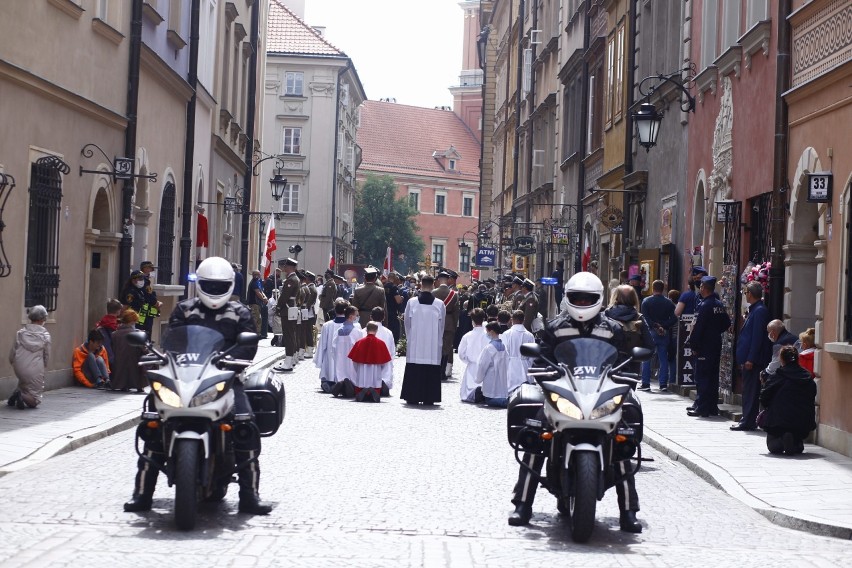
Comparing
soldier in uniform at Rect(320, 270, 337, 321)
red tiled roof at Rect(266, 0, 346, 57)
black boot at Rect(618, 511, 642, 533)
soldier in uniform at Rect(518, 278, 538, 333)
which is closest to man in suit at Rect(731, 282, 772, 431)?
black boot at Rect(618, 511, 642, 533)

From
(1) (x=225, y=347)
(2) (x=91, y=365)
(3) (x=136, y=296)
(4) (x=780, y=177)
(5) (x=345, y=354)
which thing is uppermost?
(4) (x=780, y=177)

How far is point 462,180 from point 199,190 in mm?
81732

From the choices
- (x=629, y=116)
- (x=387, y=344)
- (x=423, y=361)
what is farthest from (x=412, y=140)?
(x=423, y=361)

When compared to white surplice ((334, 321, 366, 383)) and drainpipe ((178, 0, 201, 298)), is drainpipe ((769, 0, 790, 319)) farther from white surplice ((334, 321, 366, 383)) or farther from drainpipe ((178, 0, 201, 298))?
drainpipe ((178, 0, 201, 298))

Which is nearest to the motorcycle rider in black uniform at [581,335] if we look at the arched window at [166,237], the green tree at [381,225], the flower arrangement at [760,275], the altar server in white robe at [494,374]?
the flower arrangement at [760,275]

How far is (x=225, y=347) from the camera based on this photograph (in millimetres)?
9328

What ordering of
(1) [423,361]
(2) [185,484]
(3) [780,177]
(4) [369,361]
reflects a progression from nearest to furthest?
(2) [185,484] → (3) [780,177] → (1) [423,361] → (4) [369,361]

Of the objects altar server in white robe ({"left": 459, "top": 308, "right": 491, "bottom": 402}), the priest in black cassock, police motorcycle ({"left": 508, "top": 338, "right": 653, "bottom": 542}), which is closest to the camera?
police motorcycle ({"left": 508, "top": 338, "right": 653, "bottom": 542})

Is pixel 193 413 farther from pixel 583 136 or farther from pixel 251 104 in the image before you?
pixel 251 104

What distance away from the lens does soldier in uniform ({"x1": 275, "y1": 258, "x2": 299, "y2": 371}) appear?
2664cm

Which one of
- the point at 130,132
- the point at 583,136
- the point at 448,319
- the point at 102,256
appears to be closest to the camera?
the point at 102,256

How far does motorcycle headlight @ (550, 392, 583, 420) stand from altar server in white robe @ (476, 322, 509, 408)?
35.7ft

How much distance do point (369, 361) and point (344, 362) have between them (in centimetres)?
52

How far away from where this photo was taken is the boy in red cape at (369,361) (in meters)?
20.0
